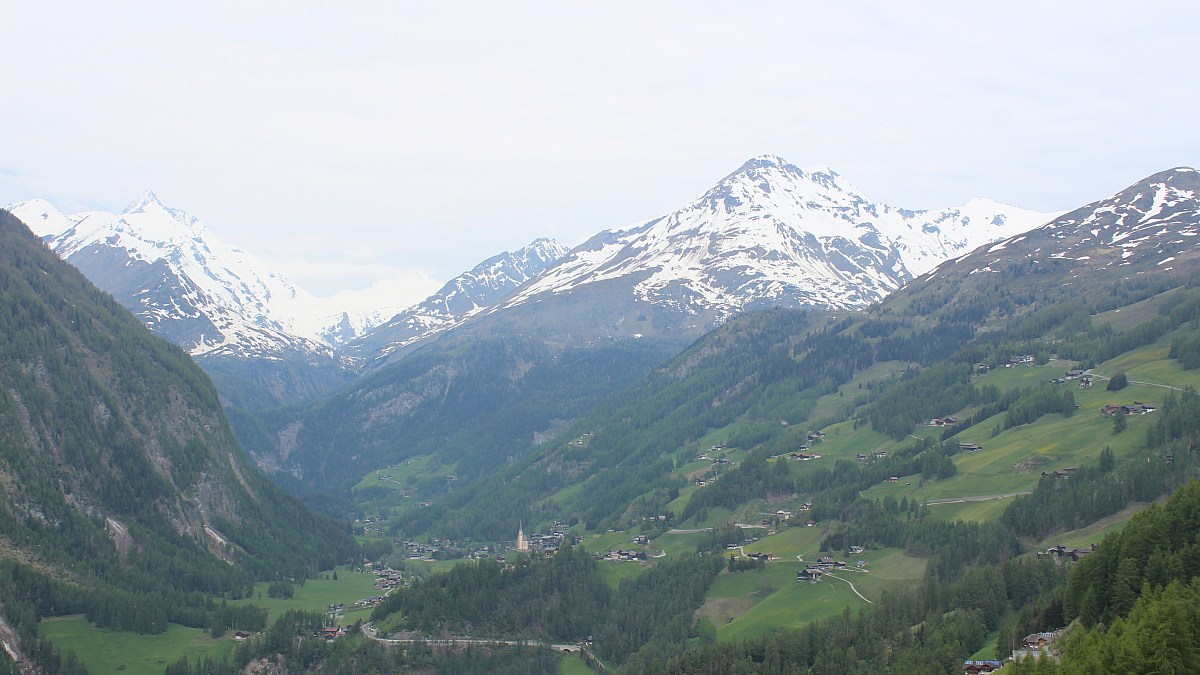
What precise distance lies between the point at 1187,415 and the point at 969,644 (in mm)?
86314

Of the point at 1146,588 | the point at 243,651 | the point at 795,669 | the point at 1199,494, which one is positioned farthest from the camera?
the point at 243,651

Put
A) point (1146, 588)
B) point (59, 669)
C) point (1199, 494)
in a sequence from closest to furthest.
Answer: point (1146, 588), point (1199, 494), point (59, 669)

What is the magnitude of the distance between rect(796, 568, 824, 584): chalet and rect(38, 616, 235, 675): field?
333ft

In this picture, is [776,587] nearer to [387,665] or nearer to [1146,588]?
[387,665]

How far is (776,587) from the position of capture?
648 ft

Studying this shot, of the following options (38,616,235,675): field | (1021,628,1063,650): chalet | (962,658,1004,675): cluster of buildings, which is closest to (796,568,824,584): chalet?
(962,658,1004,675): cluster of buildings

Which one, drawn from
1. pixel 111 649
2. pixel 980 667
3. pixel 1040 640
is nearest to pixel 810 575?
pixel 980 667

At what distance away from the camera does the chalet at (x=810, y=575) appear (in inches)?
7677

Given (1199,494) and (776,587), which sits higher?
(1199,494)

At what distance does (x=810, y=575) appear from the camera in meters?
196

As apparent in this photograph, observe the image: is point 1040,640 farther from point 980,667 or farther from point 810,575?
point 810,575

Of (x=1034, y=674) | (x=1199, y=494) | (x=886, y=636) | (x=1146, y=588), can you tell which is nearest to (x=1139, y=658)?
(x=1034, y=674)

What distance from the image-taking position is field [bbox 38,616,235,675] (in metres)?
186

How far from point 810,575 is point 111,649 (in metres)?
121
